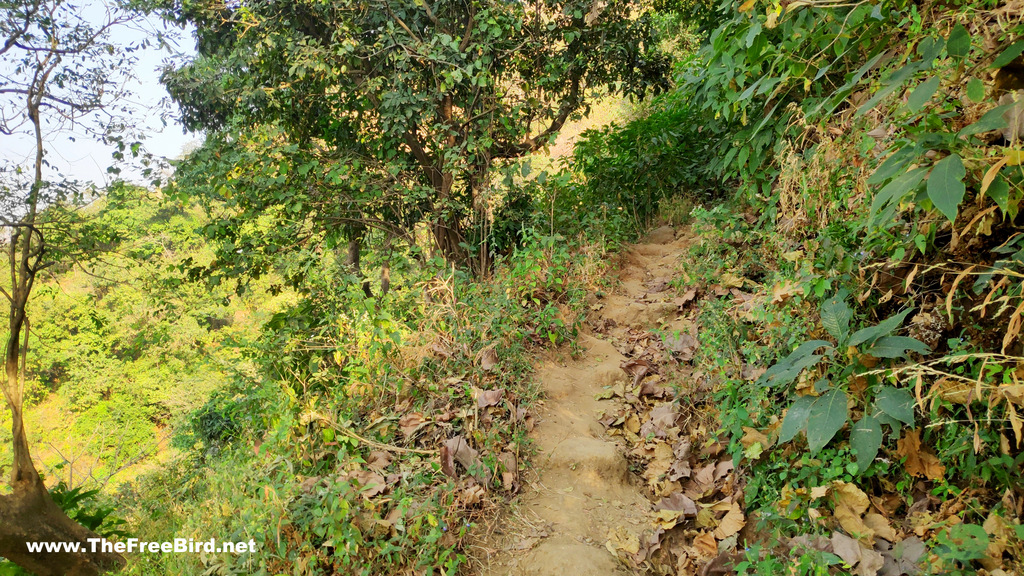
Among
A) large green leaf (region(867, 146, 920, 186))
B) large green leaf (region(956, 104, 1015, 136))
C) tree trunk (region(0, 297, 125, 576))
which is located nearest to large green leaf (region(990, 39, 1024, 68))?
large green leaf (region(956, 104, 1015, 136))

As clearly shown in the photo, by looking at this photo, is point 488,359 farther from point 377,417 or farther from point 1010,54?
point 1010,54

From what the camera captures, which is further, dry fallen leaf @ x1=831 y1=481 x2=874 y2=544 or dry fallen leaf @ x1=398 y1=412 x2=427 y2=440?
dry fallen leaf @ x1=398 y1=412 x2=427 y2=440

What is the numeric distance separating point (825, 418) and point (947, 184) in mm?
847

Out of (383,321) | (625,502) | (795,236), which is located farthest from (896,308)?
(383,321)

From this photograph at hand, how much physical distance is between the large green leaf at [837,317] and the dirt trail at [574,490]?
117 centimetres

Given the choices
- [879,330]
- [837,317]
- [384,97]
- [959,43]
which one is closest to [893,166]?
[959,43]

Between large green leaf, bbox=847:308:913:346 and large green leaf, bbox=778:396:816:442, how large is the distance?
277mm

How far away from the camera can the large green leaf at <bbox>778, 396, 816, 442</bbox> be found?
2021 millimetres

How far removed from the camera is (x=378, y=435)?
3.04 m

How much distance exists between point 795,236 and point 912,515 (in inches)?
77.0

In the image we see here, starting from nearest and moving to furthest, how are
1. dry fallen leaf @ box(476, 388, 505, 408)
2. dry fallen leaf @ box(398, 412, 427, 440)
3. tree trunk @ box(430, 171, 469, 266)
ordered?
dry fallen leaf @ box(398, 412, 427, 440), dry fallen leaf @ box(476, 388, 505, 408), tree trunk @ box(430, 171, 469, 266)

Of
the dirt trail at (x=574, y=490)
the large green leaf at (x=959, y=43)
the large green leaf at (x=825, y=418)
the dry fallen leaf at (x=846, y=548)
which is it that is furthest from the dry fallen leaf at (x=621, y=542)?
the large green leaf at (x=959, y=43)

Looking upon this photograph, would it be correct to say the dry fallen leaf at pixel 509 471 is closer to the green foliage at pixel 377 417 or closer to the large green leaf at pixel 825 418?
the green foliage at pixel 377 417

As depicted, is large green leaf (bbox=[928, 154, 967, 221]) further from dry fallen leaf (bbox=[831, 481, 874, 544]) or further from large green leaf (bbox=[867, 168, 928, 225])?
dry fallen leaf (bbox=[831, 481, 874, 544])
